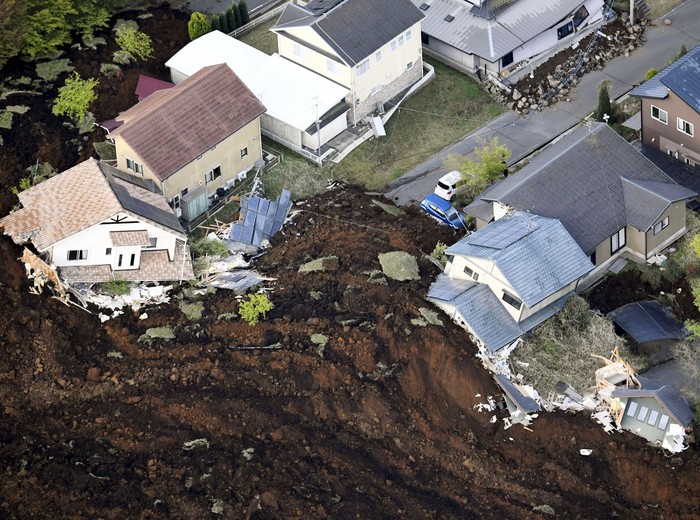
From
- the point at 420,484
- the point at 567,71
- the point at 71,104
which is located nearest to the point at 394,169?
the point at 567,71

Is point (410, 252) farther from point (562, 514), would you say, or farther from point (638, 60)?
point (638, 60)

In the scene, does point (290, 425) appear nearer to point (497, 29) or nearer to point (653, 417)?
point (653, 417)

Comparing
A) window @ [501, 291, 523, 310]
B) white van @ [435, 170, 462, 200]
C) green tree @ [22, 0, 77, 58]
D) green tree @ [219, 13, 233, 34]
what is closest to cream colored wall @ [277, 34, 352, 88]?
green tree @ [219, 13, 233, 34]

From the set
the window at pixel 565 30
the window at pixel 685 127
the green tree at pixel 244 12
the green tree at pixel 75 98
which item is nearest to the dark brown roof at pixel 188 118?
the green tree at pixel 75 98

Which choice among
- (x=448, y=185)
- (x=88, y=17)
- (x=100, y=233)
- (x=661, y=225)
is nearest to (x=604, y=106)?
(x=661, y=225)

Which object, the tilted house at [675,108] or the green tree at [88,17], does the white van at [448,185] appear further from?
the green tree at [88,17]

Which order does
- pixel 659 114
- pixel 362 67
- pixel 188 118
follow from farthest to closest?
1. pixel 362 67
2. pixel 659 114
3. pixel 188 118

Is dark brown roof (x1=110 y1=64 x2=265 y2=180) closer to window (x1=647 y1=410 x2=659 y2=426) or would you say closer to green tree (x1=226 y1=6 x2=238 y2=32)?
green tree (x1=226 y1=6 x2=238 y2=32)
